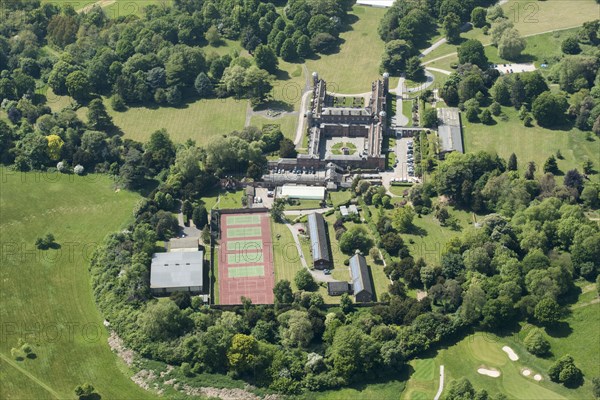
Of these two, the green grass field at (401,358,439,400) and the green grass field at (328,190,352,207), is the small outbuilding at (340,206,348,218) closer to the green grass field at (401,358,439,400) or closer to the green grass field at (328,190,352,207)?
the green grass field at (328,190,352,207)

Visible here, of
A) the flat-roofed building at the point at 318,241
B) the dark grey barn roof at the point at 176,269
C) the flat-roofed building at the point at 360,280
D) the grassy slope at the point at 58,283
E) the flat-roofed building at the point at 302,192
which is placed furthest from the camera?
the flat-roofed building at the point at 302,192

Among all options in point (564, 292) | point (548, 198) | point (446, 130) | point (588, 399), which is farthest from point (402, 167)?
point (588, 399)

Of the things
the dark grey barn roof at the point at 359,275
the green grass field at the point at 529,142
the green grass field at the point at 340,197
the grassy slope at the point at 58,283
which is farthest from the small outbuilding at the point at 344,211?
the grassy slope at the point at 58,283

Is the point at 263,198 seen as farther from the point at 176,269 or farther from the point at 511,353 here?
the point at 511,353

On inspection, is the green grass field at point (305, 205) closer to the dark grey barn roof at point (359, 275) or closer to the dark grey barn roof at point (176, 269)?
the dark grey barn roof at point (359, 275)

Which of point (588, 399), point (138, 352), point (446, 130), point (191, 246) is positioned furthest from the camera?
point (446, 130)

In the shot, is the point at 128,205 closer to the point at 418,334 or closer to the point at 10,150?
the point at 10,150
